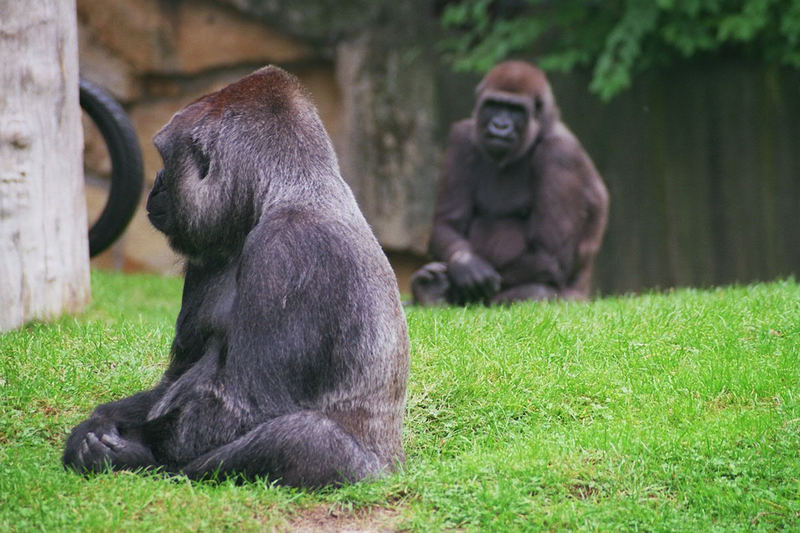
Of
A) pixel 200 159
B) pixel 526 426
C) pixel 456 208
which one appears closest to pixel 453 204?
pixel 456 208

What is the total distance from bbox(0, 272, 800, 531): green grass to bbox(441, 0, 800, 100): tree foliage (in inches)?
136

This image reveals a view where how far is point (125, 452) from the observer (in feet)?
12.6

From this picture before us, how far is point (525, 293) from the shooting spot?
8.02m

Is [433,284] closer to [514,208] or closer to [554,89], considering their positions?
[514,208]

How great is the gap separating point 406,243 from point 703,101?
336 cm

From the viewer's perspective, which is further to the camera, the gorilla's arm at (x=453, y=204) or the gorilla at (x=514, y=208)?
the gorilla's arm at (x=453, y=204)

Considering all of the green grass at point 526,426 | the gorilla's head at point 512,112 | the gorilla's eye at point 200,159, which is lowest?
the green grass at point 526,426

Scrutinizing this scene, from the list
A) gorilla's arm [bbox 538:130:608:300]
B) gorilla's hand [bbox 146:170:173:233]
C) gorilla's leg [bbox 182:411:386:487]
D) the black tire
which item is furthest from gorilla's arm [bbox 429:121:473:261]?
gorilla's leg [bbox 182:411:386:487]

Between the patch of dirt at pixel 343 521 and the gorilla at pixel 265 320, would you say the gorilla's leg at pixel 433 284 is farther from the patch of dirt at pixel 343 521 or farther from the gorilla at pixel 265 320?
the patch of dirt at pixel 343 521

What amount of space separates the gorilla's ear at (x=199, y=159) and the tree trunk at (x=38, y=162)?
237cm

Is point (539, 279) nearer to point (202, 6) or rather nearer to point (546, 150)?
point (546, 150)

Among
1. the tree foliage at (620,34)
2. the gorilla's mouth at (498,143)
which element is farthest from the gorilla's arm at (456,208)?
the tree foliage at (620,34)

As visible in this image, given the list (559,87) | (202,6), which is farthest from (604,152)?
(202,6)

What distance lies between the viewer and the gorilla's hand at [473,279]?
A: 7883mm
